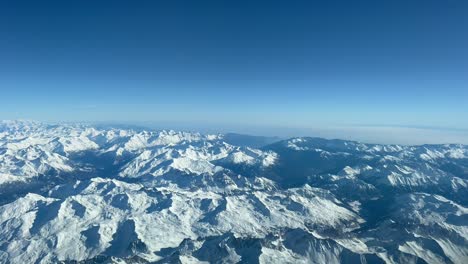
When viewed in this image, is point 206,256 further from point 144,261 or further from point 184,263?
point 144,261

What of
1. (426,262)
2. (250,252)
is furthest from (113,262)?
(426,262)

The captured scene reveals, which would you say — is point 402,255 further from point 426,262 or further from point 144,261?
point 144,261

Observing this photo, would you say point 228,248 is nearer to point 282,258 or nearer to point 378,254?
point 282,258

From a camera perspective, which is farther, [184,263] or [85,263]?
[85,263]

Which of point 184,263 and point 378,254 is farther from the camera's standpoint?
point 378,254

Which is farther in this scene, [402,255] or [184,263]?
[402,255]

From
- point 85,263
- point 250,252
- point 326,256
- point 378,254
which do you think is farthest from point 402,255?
point 85,263

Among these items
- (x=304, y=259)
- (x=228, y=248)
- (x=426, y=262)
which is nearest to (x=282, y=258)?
(x=304, y=259)
